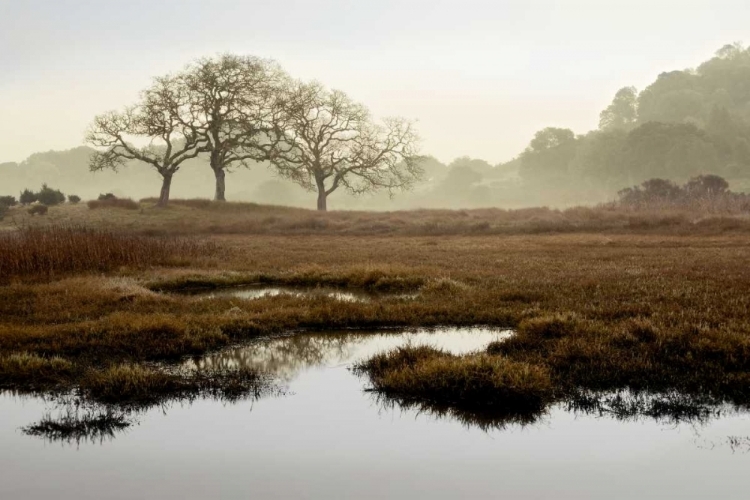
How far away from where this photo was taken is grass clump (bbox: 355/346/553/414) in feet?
22.0

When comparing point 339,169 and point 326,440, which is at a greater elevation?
point 339,169

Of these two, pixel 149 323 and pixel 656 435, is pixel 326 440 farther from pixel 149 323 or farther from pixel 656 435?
pixel 149 323

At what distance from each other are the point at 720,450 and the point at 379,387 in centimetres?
372

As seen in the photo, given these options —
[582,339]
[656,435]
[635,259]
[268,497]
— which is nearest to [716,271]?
[635,259]

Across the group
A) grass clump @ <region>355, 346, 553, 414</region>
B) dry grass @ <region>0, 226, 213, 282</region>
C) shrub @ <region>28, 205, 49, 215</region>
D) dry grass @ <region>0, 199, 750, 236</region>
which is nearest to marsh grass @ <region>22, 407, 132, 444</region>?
grass clump @ <region>355, 346, 553, 414</region>

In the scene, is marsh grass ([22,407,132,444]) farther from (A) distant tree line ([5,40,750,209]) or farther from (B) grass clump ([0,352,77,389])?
(A) distant tree line ([5,40,750,209])

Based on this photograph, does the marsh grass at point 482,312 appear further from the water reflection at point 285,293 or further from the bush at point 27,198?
the bush at point 27,198

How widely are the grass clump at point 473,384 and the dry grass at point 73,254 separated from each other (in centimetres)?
1325

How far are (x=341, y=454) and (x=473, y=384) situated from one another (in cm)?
213

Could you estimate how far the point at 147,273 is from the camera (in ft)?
57.6

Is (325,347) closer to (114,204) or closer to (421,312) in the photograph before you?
(421,312)

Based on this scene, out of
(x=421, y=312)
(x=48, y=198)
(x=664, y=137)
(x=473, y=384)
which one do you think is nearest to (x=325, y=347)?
(x=421, y=312)

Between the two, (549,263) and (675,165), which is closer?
(549,263)

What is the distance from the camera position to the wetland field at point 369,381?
198 inches
